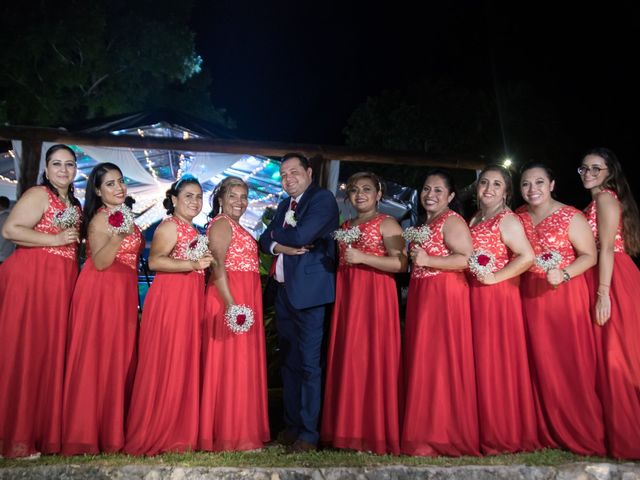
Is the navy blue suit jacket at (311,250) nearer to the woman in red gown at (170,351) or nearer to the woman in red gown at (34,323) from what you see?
the woman in red gown at (170,351)

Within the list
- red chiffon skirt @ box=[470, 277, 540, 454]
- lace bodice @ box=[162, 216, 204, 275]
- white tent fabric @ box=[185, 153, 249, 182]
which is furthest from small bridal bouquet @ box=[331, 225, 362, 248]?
white tent fabric @ box=[185, 153, 249, 182]

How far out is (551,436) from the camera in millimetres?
5312

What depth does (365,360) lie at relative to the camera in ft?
18.3

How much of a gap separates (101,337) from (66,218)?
3.22 feet

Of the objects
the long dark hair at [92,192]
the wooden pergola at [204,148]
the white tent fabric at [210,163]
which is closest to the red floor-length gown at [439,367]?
the long dark hair at [92,192]

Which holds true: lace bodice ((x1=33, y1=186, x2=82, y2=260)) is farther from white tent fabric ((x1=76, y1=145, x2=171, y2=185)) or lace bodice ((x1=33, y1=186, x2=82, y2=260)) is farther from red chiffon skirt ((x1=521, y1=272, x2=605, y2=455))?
white tent fabric ((x1=76, y1=145, x2=171, y2=185))

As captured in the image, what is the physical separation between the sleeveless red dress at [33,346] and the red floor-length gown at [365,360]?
7.27 ft

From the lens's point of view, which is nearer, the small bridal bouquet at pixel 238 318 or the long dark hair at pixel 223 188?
the small bridal bouquet at pixel 238 318

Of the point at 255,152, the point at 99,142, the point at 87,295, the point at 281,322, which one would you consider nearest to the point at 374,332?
the point at 281,322

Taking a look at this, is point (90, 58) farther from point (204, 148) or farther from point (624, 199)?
point (624, 199)

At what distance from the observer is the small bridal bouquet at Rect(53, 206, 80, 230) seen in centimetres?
519

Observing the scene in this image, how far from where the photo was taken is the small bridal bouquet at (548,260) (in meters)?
5.16

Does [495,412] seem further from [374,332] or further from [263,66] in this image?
[263,66]

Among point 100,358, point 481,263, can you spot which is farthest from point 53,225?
point 481,263
